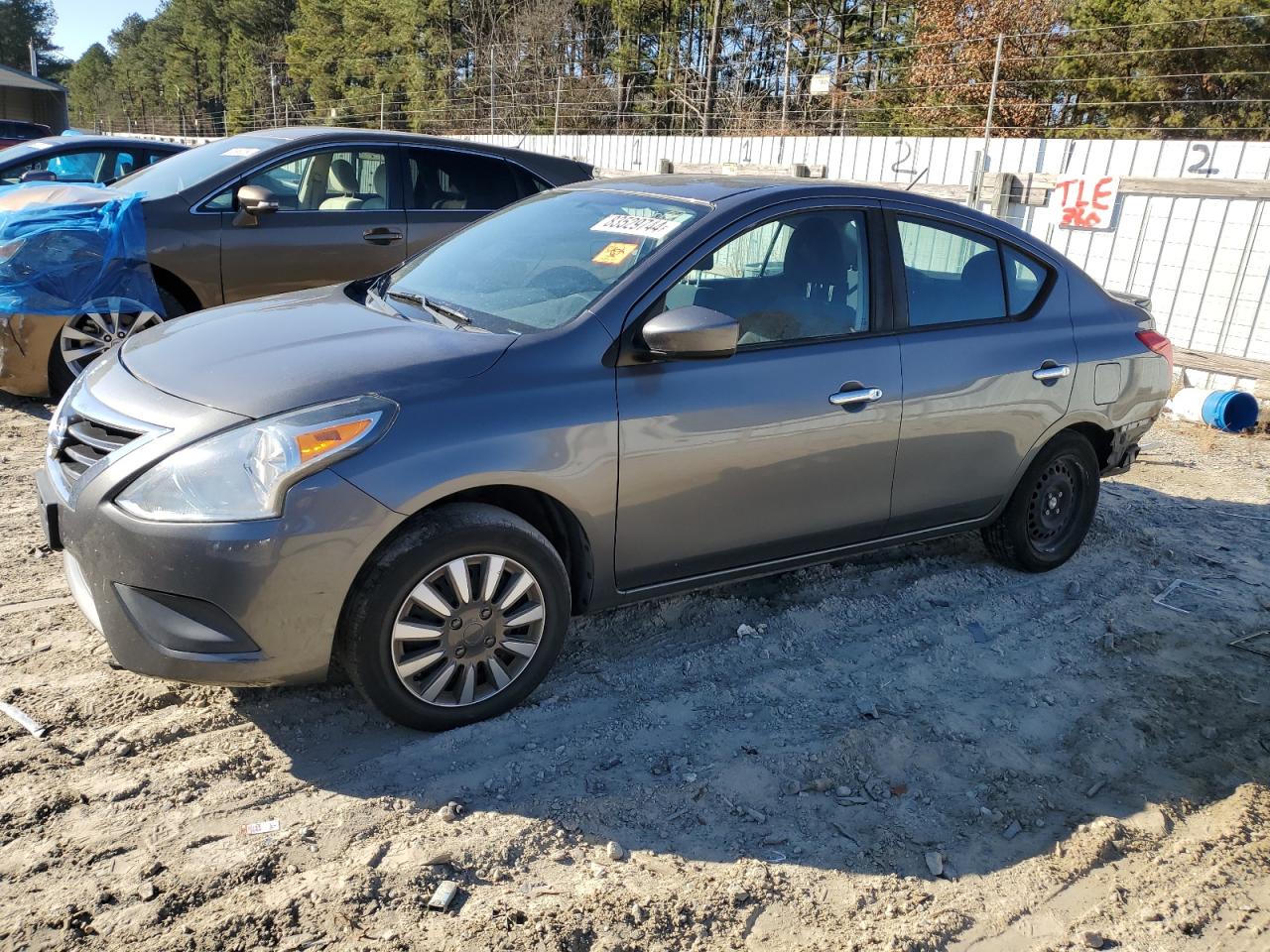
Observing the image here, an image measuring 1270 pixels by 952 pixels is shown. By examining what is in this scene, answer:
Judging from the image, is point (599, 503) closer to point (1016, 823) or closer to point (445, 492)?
point (445, 492)

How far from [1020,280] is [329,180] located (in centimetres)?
470

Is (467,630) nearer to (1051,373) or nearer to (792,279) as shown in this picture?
(792,279)

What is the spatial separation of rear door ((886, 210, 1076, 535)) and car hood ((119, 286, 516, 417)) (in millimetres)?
1772

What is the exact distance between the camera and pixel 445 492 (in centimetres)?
304

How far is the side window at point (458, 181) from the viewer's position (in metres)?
7.27

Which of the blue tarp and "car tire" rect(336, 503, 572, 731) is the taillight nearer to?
"car tire" rect(336, 503, 572, 731)

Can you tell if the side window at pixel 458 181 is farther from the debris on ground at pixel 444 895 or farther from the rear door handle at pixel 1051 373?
the debris on ground at pixel 444 895

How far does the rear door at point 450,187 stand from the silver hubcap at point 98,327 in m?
1.85

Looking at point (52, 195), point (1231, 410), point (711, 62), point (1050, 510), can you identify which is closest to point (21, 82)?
point (711, 62)

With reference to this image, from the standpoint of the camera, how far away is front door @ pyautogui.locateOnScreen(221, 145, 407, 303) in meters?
6.68

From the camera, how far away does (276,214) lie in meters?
6.79

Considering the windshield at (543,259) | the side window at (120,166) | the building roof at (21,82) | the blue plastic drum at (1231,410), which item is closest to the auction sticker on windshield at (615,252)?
the windshield at (543,259)

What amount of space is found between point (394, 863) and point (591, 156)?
2111 cm

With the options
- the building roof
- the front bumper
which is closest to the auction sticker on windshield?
the front bumper
